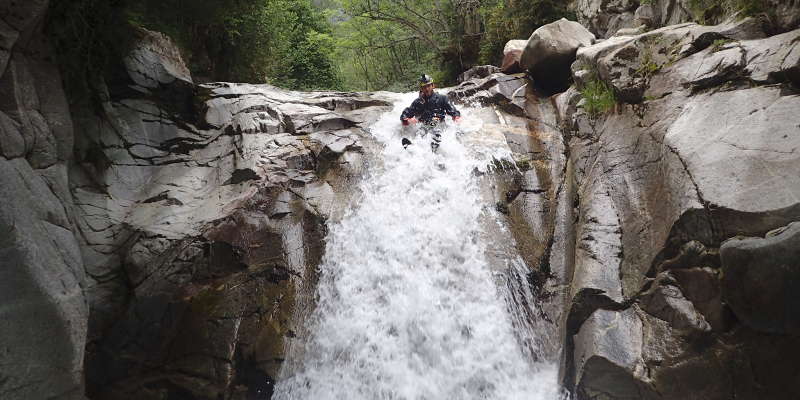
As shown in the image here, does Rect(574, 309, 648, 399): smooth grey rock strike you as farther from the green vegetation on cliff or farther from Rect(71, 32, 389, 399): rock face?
the green vegetation on cliff

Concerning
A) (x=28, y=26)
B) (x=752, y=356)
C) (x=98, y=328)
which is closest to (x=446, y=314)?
(x=752, y=356)

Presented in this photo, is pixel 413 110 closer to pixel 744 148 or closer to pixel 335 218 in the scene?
pixel 335 218

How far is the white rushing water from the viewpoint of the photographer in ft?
14.1

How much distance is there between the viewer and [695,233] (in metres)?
3.44

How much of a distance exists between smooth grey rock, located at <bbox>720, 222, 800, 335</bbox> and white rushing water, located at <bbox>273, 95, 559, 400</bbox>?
204cm

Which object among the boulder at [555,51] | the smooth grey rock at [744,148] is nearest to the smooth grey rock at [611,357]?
the smooth grey rock at [744,148]

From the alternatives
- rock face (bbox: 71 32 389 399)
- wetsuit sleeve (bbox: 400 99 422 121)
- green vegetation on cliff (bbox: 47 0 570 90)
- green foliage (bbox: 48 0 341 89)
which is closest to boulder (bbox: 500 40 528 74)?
green vegetation on cliff (bbox: 47 0 570 90)

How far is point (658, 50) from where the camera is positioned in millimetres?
5250

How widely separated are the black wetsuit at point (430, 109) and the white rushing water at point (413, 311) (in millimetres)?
1991

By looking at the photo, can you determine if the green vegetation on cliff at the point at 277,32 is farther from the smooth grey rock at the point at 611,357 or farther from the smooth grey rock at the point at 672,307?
the smooth grey rock at the point at 672,307

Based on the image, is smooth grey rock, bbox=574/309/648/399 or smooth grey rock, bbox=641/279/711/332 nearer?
smooth grey rock, bbox=641/279/711/332

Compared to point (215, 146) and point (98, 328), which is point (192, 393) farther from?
point (215, 146)

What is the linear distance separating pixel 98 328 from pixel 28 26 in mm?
3815

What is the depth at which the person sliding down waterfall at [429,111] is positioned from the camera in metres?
8.14
